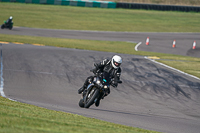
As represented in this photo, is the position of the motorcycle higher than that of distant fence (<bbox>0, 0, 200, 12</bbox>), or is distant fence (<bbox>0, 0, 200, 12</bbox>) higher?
distant fence (<bbox>0, 0, 200, 12</bbox>)

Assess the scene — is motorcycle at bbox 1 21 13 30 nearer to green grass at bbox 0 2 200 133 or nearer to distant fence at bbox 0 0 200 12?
green grass at bbox 0 2 200 133

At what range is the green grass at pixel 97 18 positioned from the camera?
1597 inches

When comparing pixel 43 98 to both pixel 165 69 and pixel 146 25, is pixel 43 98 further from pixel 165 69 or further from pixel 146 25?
pixel 146 25

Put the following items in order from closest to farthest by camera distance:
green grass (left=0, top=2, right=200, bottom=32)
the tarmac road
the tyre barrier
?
1. the tarmac road
2. green grass (left=0, top=2, right=200, bottom=32)
3. the tyre barrier

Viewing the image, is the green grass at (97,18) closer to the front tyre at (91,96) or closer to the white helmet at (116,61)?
the front tyre at (91,96)

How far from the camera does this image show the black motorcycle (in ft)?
32.8

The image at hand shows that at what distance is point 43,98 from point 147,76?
6.18 metres

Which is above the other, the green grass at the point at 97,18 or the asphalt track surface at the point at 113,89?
the green grass at the point at 97,18

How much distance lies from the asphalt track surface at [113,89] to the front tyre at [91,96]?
0.24m

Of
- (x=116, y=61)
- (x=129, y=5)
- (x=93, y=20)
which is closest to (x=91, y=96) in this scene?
(x=116, y=61)

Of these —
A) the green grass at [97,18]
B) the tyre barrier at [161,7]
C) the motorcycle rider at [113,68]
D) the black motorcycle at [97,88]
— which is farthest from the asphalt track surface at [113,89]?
the tyre barrier at [161,7]

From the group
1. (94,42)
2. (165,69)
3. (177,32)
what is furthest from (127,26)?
(165,69)

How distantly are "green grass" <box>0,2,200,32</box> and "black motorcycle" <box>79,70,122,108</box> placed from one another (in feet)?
94.4

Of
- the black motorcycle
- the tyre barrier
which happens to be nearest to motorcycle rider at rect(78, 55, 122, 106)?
the black motorcycle
